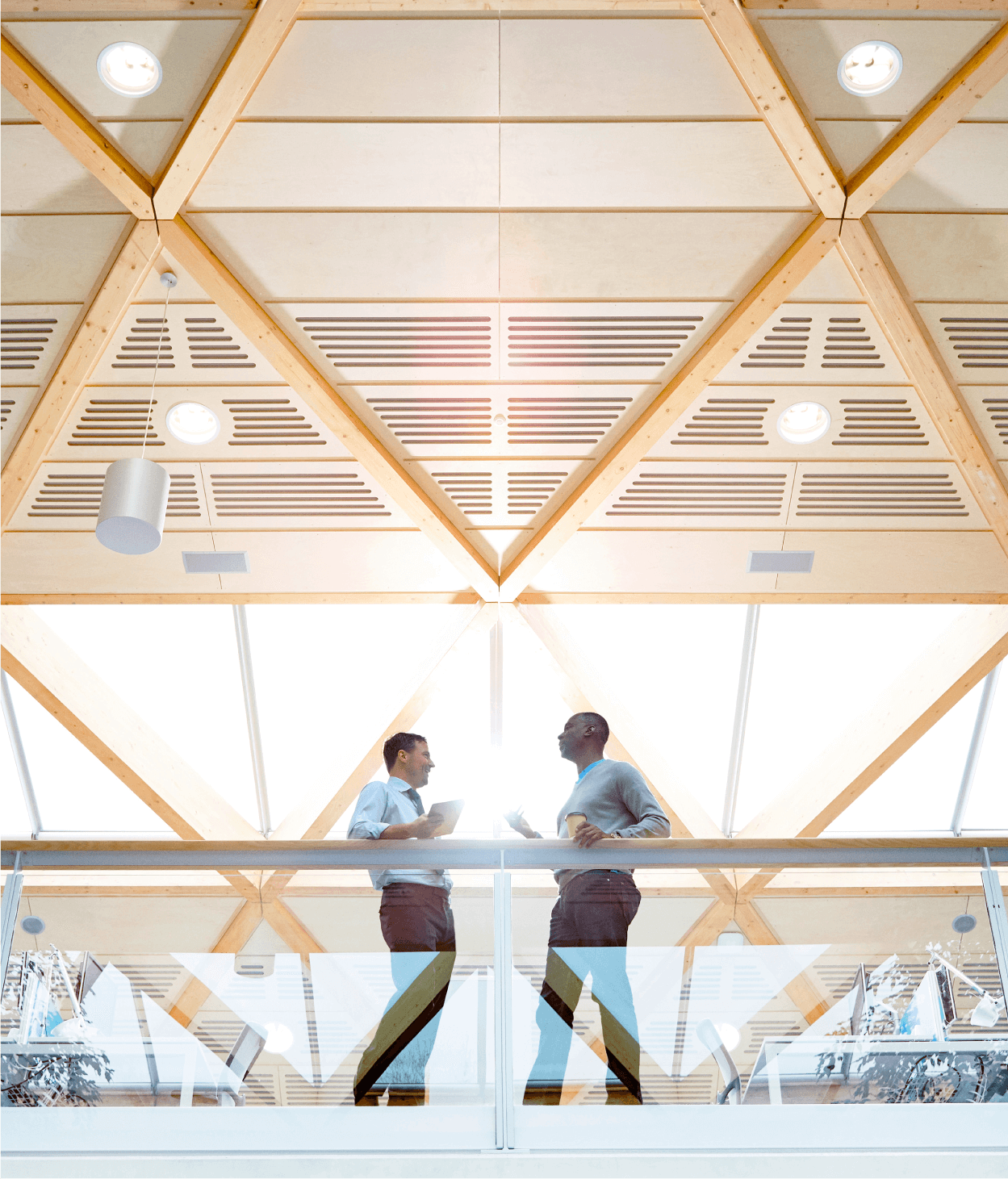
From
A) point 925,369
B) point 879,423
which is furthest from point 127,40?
point 879,423

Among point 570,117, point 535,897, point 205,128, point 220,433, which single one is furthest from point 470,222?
point 535,897

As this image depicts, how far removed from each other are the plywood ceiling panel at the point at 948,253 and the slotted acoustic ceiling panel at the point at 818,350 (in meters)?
0.39

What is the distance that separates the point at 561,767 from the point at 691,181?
580cm

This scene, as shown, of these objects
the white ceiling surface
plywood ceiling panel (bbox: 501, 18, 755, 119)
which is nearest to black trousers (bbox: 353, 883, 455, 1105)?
plywood ceiling panel (bbox: 501, 18, 755, 119)

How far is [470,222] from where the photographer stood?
679cm

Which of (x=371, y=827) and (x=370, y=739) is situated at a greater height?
(x=370, y=739)

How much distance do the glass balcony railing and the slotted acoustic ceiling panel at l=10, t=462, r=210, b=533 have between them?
3.99 m

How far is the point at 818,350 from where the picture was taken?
7.55 meters

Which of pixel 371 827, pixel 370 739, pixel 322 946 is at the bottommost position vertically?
pixel 322 946

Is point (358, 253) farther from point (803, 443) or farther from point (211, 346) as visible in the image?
point (803, 443)

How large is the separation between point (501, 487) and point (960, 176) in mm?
3527

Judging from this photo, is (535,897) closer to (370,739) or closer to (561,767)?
(370,739)

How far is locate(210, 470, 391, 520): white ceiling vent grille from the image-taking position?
27.4 feet

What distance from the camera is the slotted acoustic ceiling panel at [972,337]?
23.8 ft
